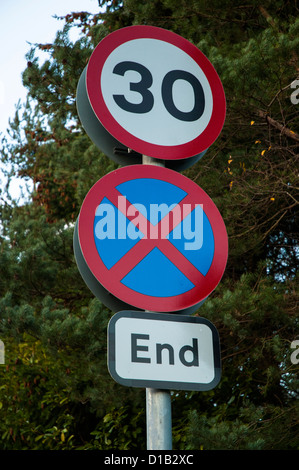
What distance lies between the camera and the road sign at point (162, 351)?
69.4 inches

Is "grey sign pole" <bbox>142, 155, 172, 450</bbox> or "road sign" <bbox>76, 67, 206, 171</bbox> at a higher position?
"road sign" <bbox>76, 67, 206, 171</bbox>

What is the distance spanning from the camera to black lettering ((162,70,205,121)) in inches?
88.5

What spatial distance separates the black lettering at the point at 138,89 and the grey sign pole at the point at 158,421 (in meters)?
1.01

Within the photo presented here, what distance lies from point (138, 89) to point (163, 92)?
0.10 m

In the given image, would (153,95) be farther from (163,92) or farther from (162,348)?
(162,348)

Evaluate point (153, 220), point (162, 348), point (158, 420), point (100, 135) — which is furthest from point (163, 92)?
point (158, 420)

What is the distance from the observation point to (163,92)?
225cm

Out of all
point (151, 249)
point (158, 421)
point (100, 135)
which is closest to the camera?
point (158, 421)

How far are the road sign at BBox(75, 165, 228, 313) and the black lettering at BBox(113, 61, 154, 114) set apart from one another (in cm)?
26

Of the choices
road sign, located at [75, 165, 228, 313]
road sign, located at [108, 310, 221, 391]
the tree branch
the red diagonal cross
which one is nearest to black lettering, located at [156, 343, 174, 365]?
road sign, located at [108, 310, 221, 391]

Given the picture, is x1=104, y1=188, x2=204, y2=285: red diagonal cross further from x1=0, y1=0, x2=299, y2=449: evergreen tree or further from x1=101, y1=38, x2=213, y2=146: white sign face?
x1=0, y1=0, x2=299, y2=449: evergreen tree

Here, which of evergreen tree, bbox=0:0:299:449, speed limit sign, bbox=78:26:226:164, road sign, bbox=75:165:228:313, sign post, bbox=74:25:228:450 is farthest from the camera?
evergreen tree, bbox=0:0:299:449
